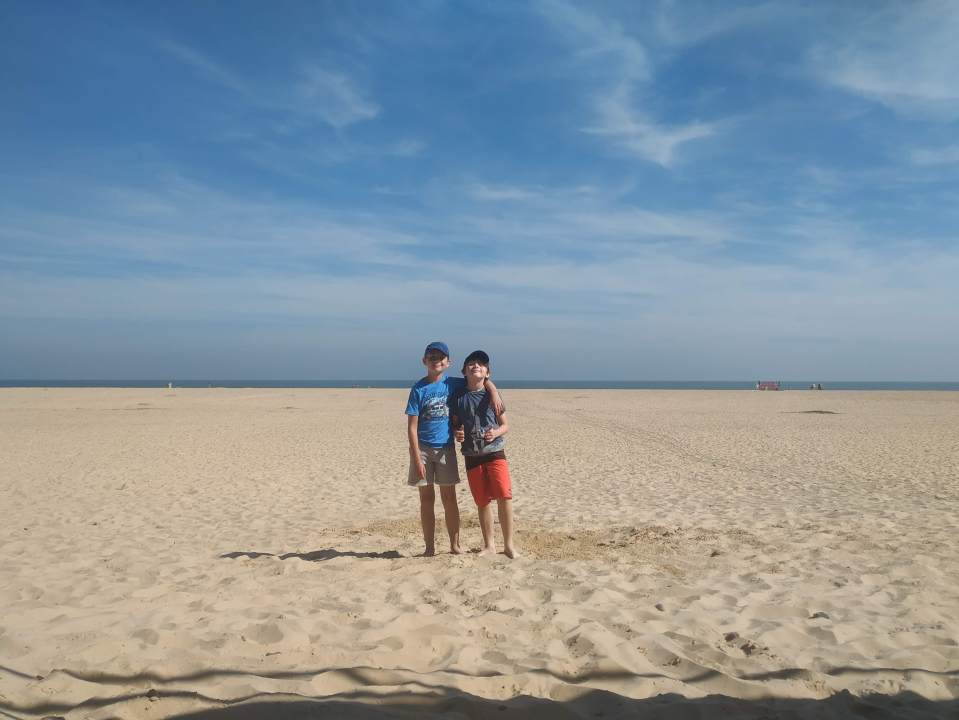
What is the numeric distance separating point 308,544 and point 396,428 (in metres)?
14.4

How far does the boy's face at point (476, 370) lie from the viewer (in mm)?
5277

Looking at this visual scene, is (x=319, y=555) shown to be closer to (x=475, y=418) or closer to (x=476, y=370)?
(x=475, y=418)

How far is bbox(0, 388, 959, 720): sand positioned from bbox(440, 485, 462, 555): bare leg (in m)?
0.19

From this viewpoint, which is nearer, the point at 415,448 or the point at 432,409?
the point at 415,448

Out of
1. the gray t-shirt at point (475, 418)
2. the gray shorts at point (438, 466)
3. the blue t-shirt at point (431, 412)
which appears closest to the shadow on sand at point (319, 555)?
the gray shorts at point (438, 466)

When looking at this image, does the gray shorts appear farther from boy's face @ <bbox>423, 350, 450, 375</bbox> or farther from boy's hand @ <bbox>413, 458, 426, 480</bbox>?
boy's face @ <bbox>423, 350, 450, 375</bbox>

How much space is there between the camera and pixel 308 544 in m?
6.40

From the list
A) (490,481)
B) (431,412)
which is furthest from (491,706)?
(431,412)

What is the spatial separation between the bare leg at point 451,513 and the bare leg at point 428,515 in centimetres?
10

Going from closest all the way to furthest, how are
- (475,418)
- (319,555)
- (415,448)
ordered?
1. (415,448)
2. (475,418)
3. (319,555)

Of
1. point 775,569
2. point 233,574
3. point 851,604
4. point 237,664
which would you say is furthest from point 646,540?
point 237,664

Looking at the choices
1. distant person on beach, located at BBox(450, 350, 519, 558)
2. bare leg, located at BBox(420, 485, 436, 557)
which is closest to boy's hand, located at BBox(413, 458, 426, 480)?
bare leg, located at BBox(420, 485, 436, 557)

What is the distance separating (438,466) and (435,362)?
0.83 m

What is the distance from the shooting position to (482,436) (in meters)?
5.23
